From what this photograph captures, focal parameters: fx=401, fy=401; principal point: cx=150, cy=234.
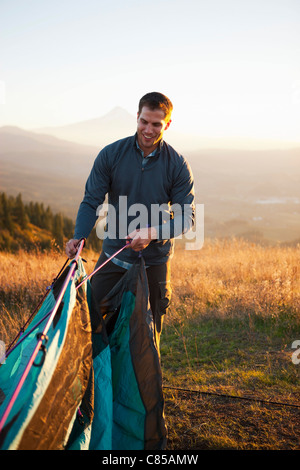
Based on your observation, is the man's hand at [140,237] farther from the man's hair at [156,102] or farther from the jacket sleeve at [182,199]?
the man's hair at [156,102]

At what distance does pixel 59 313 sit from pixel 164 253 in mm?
1111

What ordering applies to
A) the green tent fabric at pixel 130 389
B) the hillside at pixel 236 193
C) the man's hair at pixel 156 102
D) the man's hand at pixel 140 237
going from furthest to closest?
the hillside at pixel 236 193, the man's hair at pixel 156 102, the man's hand at pixel 140 237, the green tent fabric at pixel 130 389

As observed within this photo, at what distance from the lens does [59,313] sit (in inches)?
95.9

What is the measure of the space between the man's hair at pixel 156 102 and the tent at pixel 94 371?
117cm

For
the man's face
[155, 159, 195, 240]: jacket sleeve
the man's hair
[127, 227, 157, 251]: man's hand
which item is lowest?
[127, 227, 157, 251]: man's hand

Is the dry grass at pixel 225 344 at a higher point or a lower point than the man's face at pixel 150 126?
lower

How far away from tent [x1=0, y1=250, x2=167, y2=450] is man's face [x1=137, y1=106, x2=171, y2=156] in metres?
0.93

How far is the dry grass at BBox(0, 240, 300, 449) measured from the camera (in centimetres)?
304

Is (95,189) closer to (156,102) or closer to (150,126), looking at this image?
(150,126)

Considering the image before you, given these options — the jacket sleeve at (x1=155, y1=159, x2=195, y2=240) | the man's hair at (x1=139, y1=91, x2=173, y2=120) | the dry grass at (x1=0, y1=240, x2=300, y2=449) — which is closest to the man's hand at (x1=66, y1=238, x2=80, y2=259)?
the jacket sleeve at (x1=155, y1=159, x2=195, y2=240)

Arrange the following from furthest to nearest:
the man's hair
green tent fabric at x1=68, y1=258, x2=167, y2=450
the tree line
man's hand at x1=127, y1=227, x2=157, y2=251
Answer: the tree line → the man's hair → man's hand at x1=127, y1=227, x2=157, y2=251 → green tent fabric at x1=68, y1=258, x2=167, y2=450

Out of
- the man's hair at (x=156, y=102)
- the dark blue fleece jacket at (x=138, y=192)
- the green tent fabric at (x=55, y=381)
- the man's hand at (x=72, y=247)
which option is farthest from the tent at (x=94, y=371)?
the man's hair at (x=156, y=102)

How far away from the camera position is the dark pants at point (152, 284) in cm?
319

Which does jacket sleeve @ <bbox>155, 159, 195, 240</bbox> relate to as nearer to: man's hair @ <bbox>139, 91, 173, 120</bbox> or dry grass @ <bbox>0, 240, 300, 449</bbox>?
man's hair @ <bbox>139, 91, 173, 120</bbox>
